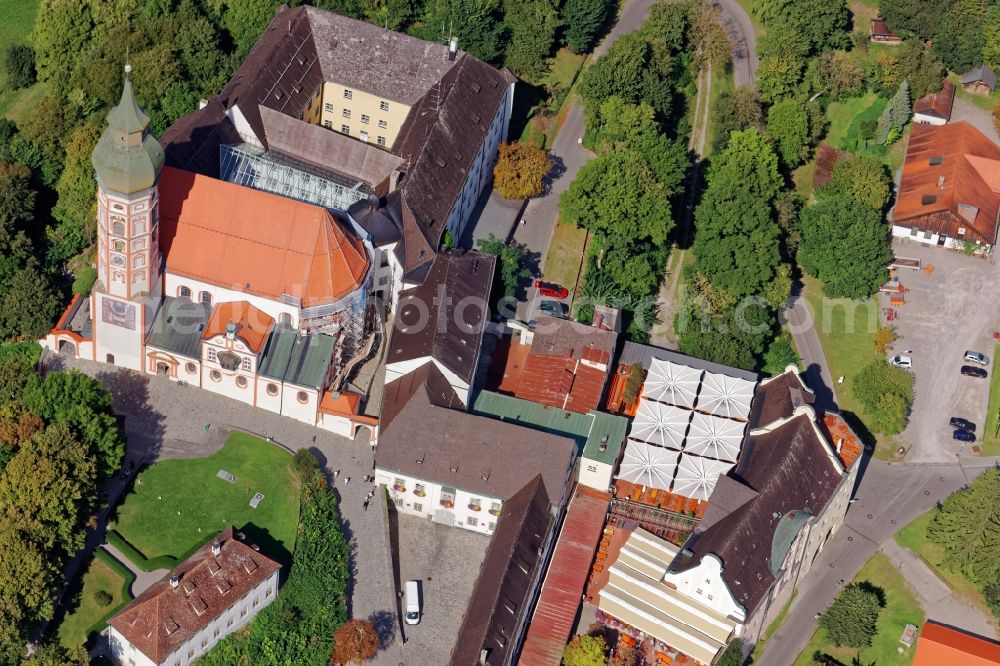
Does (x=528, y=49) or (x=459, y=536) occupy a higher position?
(x=528, y=49)

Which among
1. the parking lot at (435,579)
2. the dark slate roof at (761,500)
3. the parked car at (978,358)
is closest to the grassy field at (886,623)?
the dark slate roof at (761,500)

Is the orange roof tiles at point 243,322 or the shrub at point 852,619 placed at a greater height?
the orange roof tiles at point 243,322

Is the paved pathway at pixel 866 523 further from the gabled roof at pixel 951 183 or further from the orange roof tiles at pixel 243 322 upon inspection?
the orange roof tiles at pixel 243 322

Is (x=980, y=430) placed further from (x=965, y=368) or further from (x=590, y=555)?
(x=590, y=555)

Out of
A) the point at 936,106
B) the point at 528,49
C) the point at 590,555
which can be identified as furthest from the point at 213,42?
the point at 936,106

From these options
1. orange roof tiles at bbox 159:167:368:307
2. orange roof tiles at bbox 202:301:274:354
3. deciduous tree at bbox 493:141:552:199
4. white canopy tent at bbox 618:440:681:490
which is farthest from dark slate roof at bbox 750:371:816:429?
orange roof tiles at bbox 202:301:274:354

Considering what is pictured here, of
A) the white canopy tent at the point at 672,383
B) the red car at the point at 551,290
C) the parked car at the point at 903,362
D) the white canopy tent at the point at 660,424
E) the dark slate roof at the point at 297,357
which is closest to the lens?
the dark slate roof at the point at 297,357
